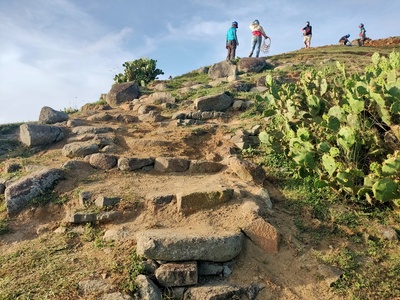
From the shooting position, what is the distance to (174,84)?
14148mm

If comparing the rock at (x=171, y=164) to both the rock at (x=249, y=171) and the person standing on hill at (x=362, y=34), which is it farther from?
the person standing on hill at (x=362, y=34)

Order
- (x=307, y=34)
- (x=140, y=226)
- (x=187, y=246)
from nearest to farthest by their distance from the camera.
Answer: (x=187, y=246) → (x=140, y=226) → (x=307, y=34)

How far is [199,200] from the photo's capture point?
5012mm

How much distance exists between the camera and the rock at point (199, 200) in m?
4.98

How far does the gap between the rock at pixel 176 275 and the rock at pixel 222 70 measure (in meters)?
11.1

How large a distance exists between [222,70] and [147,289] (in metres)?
12.0

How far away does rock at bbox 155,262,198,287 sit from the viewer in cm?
385

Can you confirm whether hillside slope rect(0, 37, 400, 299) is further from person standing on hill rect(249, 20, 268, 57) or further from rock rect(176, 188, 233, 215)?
person standing on hill rect(249, 20, 268, 57)

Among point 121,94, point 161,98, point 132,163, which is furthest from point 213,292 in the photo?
point 121,94

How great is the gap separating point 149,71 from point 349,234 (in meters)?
12.7

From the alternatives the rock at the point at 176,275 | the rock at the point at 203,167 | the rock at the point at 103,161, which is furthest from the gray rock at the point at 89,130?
the rock at the point at 176,275

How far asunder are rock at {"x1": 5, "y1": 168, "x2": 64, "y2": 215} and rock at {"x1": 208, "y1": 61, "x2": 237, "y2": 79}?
9598mm

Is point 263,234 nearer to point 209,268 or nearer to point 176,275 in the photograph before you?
point 209,268

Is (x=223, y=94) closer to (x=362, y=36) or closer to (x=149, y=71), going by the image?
(x=149, y=71)
